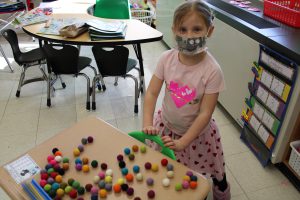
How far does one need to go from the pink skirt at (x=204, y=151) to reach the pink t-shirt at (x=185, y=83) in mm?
97

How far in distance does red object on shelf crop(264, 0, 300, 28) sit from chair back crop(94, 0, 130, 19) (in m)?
1.32

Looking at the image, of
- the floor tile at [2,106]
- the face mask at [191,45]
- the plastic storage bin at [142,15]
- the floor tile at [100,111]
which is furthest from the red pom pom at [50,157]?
the plastic storage bin at [142,15]

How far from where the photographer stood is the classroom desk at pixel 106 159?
2.56ft

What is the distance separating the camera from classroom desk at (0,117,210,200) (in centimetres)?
78

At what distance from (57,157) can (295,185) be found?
1.49m

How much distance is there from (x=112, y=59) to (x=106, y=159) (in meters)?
1.30

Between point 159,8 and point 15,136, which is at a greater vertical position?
point 159,8

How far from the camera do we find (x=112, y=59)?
2.09 meters

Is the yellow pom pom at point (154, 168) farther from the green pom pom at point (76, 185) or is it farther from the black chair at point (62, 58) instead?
the black chair at point (62, 58)

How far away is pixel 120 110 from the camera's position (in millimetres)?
2373

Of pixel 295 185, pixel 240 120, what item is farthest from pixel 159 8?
pixel 295 185

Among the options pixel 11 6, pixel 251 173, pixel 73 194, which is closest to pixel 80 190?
pixel 73 194

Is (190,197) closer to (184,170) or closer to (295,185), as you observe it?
(184,170)

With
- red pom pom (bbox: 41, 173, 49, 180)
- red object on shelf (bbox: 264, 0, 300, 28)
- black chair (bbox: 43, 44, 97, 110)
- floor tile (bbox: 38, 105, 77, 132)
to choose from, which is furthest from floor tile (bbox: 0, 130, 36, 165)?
red object on shelf (bbox: 264, 0, 300, 28)
